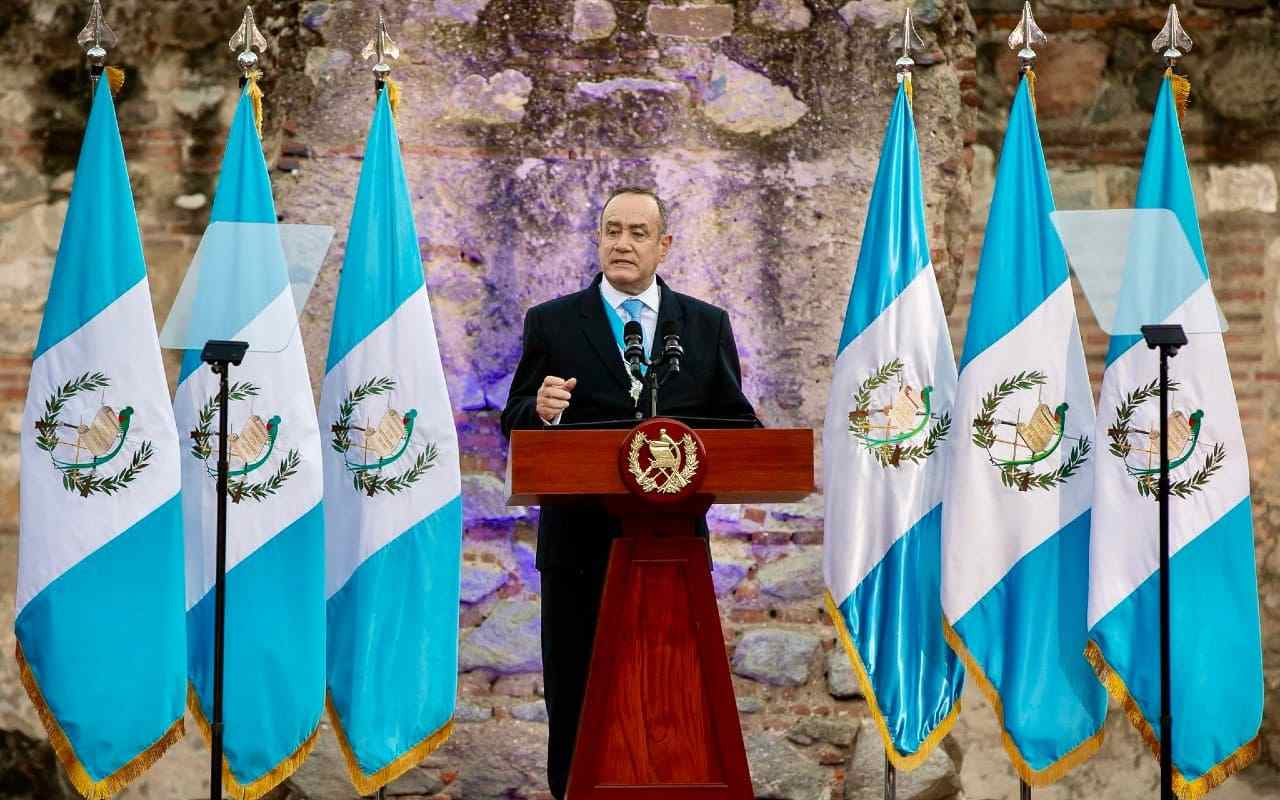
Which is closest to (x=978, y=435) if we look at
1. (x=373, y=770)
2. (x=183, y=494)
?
(x=373, y=770)

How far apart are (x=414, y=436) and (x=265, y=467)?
0.42 metres

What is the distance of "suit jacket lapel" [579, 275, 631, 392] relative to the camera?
4.16 meters

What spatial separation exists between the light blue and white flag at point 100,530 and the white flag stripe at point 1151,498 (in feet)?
8.14

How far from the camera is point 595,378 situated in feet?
13.7

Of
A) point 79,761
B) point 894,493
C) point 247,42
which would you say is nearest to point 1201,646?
point 894,493

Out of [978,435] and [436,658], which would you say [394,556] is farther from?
[978,435]

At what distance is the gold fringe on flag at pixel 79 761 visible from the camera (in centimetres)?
414

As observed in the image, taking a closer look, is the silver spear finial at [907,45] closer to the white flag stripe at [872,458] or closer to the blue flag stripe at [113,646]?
the white flag stripe at [872,458]

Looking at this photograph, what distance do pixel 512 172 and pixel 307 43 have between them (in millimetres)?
805

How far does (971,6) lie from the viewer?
5.80 metres

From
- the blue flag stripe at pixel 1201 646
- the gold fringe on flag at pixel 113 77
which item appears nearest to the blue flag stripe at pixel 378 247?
the gold fringe on flag at pixel 113 77

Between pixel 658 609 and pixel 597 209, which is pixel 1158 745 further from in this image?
pixel 597 209

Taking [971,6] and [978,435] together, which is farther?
[971,6]

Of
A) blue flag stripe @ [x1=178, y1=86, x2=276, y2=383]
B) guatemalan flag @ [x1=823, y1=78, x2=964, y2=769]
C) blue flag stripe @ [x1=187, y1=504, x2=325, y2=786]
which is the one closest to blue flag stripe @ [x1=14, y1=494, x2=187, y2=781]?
blue flag stripe @ [x1=187, y1=504, x2=325, y2=786]
